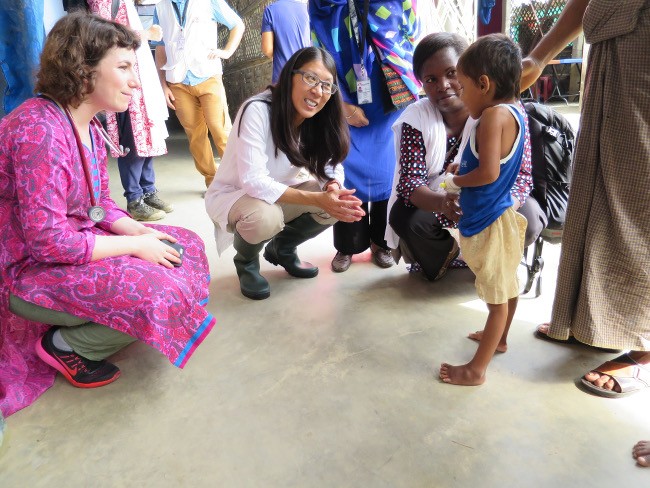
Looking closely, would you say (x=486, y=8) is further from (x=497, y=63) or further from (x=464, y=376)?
(x=464, y=376)

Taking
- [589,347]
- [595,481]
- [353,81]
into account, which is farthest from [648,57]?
[353,81]

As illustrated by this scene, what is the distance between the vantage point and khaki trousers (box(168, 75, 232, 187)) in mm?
3334

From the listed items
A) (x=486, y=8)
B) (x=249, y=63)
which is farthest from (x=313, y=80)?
(x=249, y=63)

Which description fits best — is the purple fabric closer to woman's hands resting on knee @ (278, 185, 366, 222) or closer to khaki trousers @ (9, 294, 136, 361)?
woman's hands resting on knee @ (278, 185, 366, 222)

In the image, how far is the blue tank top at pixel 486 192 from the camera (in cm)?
137

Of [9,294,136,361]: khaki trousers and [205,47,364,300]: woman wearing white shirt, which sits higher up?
[205,47,364,300]: woman wearing white shirt

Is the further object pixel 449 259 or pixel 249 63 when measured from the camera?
pixel 249 63

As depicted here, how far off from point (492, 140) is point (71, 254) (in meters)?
1.22

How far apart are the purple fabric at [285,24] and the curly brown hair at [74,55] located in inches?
87.6

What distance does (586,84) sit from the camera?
1.43m

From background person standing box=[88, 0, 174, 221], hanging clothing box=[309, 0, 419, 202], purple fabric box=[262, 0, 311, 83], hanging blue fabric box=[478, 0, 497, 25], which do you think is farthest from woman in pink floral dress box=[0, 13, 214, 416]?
hanging blue fabric box=[478, 0, 497, 25]

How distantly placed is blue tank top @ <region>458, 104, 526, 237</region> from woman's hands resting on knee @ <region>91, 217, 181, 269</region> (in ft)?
3.11

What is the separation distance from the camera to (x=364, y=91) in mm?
2182

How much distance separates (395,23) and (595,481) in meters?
1.86
